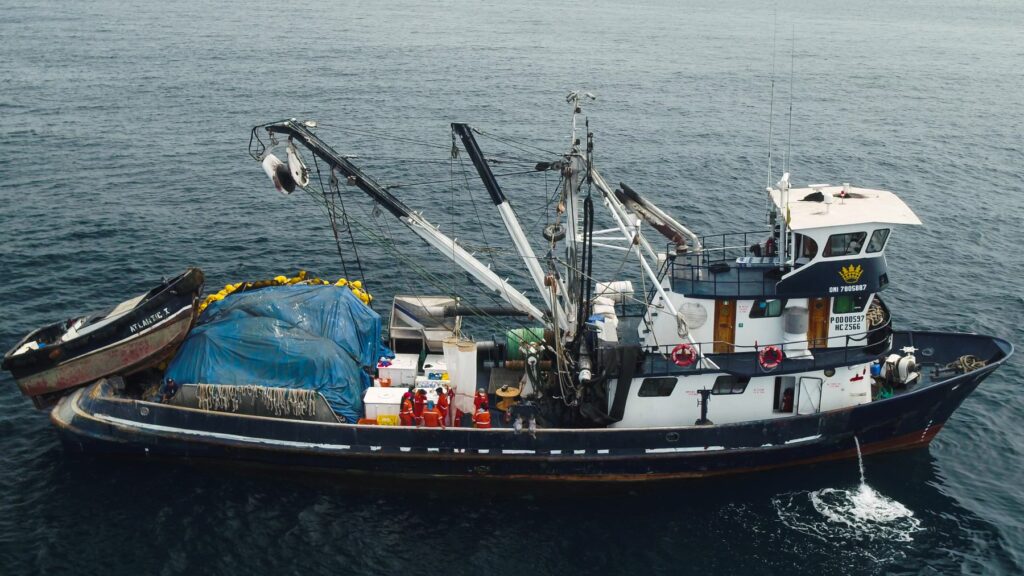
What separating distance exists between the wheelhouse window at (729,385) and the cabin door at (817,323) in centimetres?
230

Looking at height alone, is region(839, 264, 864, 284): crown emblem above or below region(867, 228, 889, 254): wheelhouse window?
below

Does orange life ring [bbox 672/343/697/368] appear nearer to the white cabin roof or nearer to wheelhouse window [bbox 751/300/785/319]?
wheelhouse window [bbox 751/300/785/319]

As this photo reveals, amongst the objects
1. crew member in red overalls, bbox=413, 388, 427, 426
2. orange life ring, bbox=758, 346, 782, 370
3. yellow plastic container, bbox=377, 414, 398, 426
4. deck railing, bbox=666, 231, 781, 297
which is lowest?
yellow plastic container, bbox=377, 414, 398, 426

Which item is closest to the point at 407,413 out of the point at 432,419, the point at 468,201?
the point at 432,419

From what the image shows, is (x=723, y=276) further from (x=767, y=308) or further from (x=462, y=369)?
(x=462, y=369)

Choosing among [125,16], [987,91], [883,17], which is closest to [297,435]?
[987,91]

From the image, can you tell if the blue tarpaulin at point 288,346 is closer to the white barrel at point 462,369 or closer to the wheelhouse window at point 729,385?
the white barrel at point 462,369

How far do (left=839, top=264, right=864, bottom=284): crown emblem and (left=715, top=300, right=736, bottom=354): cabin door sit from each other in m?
3.11

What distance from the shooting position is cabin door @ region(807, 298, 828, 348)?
87.4 feet

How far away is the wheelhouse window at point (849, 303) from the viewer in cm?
2642

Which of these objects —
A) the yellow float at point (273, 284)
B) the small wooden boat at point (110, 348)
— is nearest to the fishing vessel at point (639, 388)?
the small wooden boat at point (110, 348)

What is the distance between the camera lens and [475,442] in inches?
1011

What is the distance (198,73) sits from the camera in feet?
262

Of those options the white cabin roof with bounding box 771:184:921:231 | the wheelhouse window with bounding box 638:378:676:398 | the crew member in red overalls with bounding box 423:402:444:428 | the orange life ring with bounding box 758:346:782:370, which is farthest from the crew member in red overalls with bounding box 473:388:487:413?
the white cabin roof with bounding box 771:184:921:231
